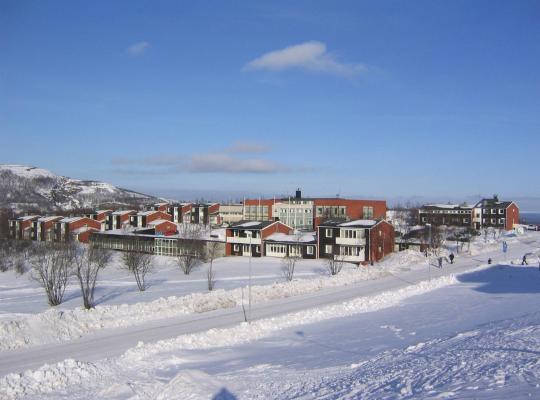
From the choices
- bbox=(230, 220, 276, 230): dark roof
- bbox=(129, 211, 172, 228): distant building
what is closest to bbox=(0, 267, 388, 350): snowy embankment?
bbox=(230, 220, 276, 230): dark roof

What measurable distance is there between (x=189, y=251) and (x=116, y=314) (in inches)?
1143

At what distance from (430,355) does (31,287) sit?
40.7 metres

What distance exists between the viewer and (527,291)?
30.4 meters

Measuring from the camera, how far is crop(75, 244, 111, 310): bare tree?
102 ft

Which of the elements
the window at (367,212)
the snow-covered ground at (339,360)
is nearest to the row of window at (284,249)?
the window at (367,212)

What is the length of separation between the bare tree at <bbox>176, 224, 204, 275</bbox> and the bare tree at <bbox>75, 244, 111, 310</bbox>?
810 cm

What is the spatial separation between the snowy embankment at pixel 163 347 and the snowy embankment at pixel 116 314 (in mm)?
4878

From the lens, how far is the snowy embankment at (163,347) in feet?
44.1

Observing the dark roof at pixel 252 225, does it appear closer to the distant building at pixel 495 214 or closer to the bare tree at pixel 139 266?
the bare tree at pixel 139 266

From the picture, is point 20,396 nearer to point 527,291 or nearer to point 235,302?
point 235,302

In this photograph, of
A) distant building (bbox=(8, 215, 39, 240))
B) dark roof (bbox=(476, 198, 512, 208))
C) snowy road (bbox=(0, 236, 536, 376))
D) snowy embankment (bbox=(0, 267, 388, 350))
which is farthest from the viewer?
distant building (bbox=(8, 215, 39, 240))

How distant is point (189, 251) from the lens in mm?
52875

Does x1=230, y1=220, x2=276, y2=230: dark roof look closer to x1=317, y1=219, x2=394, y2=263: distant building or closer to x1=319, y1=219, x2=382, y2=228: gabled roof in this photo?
x1=317, y1=219, x2=394, y2=263: distant building

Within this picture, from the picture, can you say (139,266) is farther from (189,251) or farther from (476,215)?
(476,215)
